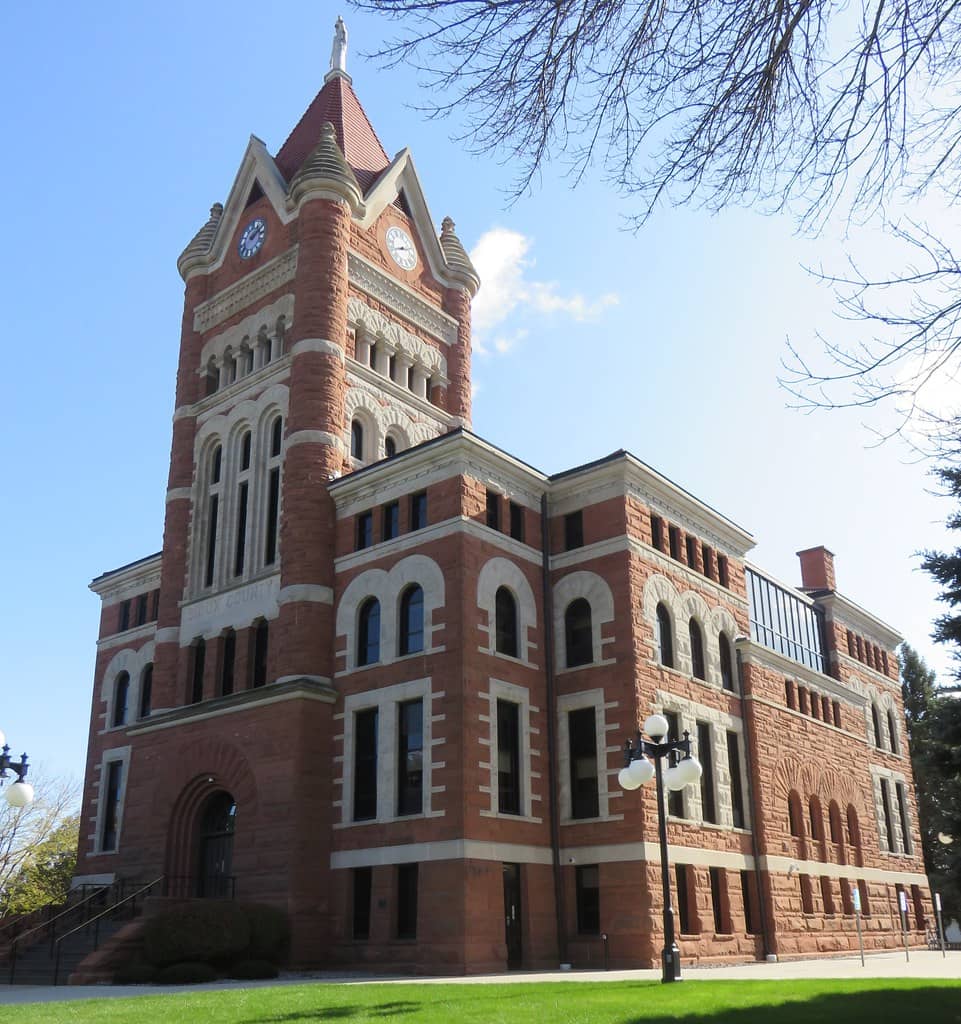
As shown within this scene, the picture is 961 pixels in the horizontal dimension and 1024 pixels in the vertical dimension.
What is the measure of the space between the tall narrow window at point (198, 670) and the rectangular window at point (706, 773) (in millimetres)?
16039

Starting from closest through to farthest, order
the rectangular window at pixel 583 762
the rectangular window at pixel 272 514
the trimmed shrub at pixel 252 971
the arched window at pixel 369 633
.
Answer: the trimmed shrub at pixel 252 971, the rectangular window at pixel 583 762, the arched window at pixel 369 633, the rectangular window at pixel 272 514

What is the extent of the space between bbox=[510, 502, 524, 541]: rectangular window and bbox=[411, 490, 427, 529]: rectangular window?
2755 mm

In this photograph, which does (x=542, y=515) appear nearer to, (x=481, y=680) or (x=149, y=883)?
(x=481, y=680)

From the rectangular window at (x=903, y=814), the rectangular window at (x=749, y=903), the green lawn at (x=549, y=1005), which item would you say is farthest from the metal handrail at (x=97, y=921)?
the rectangular window at (x=903, y=814)

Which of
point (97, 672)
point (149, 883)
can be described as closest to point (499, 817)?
point (149, 883)

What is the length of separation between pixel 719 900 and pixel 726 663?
7737 mm

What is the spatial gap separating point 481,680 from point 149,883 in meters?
12.0

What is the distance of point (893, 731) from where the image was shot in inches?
1859

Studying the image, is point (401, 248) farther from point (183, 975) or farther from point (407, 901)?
point (183, 975)

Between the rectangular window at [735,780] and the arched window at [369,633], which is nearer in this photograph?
the arched window at [369,633]

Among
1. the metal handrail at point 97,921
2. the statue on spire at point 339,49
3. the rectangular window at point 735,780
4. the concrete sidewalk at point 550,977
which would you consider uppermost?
the statue on spire at point 339,49

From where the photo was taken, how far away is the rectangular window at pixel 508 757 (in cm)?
2820

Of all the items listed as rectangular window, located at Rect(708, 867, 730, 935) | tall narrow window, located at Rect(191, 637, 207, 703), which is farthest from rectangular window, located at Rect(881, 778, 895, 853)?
tall narrow window, located at Rect(191, 637, 207, 703)

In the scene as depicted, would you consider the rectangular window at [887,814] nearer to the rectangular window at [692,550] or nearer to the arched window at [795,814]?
the arched window at [795,814]
